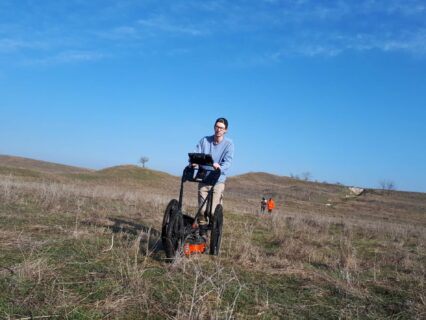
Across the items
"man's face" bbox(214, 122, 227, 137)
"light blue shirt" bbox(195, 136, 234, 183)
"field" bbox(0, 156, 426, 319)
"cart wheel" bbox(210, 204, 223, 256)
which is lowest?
"field" bbox(0, 156, 426, 319)

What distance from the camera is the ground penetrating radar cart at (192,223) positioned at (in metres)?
5.45

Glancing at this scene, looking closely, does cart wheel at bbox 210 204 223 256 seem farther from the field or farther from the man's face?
the man's face

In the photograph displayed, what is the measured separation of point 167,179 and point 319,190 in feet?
79.0

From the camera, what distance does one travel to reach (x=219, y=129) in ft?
22.4

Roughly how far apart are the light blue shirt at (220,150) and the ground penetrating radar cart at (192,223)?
0.84ft

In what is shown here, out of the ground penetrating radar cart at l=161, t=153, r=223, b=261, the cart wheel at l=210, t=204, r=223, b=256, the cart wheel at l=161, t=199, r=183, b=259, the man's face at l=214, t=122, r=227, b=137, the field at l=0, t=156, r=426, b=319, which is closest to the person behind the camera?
the field at l=0, t=156, r=426, b=319

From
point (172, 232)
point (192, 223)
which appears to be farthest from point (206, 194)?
point (172, 232)

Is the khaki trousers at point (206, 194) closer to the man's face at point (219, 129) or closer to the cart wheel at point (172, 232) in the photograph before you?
the man's face at point (219, 129)

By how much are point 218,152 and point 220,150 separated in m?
0.05

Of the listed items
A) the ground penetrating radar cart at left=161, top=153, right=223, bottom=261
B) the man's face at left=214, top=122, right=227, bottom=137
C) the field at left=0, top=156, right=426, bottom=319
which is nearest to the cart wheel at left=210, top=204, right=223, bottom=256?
the ground penetrating radar cart at left=161, top=153, right=223, bottom=261

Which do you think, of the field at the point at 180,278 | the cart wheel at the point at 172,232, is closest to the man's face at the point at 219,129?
the cart wheel at the point at 172,232

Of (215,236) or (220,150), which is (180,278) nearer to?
(215,236)

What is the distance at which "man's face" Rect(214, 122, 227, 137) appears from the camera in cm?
683

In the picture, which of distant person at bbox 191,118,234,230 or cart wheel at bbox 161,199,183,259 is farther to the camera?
distant person at bbox 191,118,234,230
